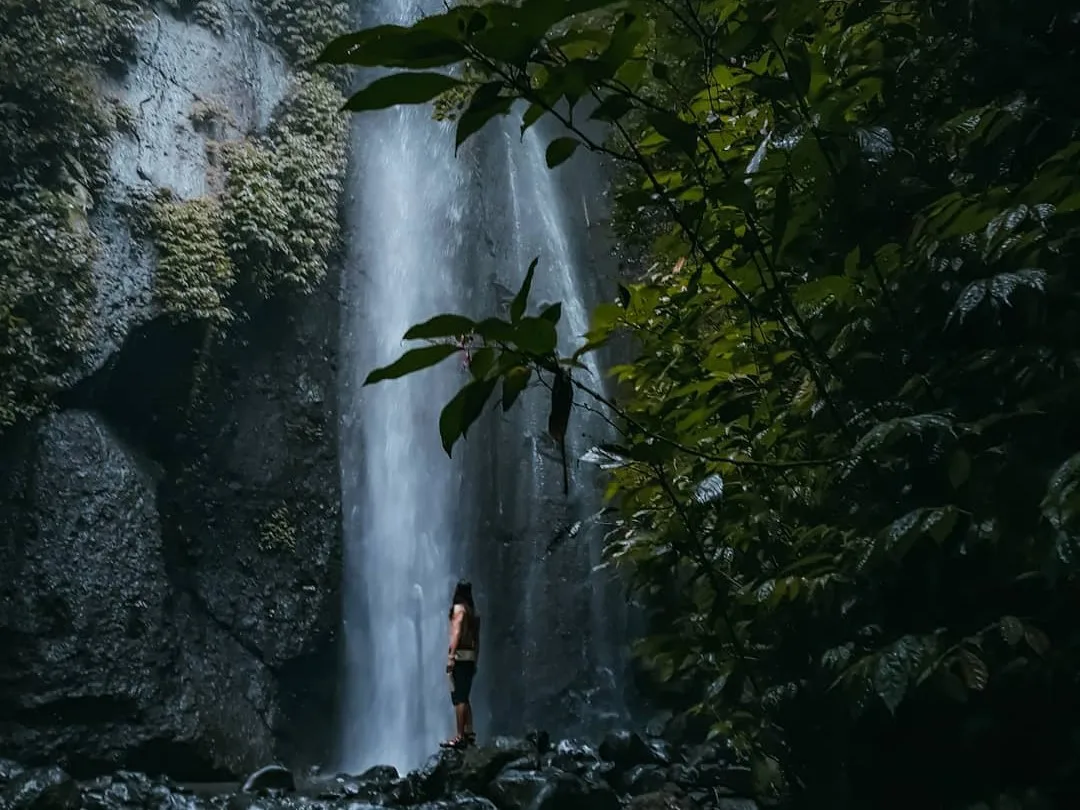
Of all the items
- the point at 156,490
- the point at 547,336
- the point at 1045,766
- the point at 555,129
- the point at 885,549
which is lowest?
the point at 1045,766

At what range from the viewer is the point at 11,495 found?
26.5ft

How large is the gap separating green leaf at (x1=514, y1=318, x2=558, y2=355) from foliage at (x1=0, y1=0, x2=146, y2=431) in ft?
27.8

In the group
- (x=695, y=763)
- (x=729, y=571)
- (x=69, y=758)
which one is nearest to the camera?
(x=729, y=571)

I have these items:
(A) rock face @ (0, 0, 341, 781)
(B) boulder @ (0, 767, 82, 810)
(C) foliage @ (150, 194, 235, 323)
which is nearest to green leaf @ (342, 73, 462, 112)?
(B) boulder @ (0, 767, 82, 810)

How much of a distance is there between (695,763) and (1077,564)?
18.9ft

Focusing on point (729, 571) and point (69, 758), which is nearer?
point (729, 571)

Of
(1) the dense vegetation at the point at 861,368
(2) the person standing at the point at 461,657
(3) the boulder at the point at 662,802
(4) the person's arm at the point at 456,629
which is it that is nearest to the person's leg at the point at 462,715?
(2) the person standing at the point at 461,657

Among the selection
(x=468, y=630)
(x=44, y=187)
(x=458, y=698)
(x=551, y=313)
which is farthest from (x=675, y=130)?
(x=44, y=187)

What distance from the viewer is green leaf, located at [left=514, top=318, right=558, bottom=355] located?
1.07 metres

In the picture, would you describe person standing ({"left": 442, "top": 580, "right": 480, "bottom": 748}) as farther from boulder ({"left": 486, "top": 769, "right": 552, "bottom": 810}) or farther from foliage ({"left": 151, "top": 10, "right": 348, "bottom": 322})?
foliage ({"left": 151, "top": 10, "right": 348, "bottom": 322})

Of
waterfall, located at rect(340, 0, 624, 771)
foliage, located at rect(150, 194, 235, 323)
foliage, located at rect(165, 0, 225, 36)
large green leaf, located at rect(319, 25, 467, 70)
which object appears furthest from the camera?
foliage, located at rect(165, 0, 225, 36)

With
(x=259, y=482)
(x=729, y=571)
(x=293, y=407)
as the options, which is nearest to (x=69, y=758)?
(x=259, y=482)

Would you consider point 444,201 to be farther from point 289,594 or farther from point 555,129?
point 289,594

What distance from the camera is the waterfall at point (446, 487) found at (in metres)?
10.6
